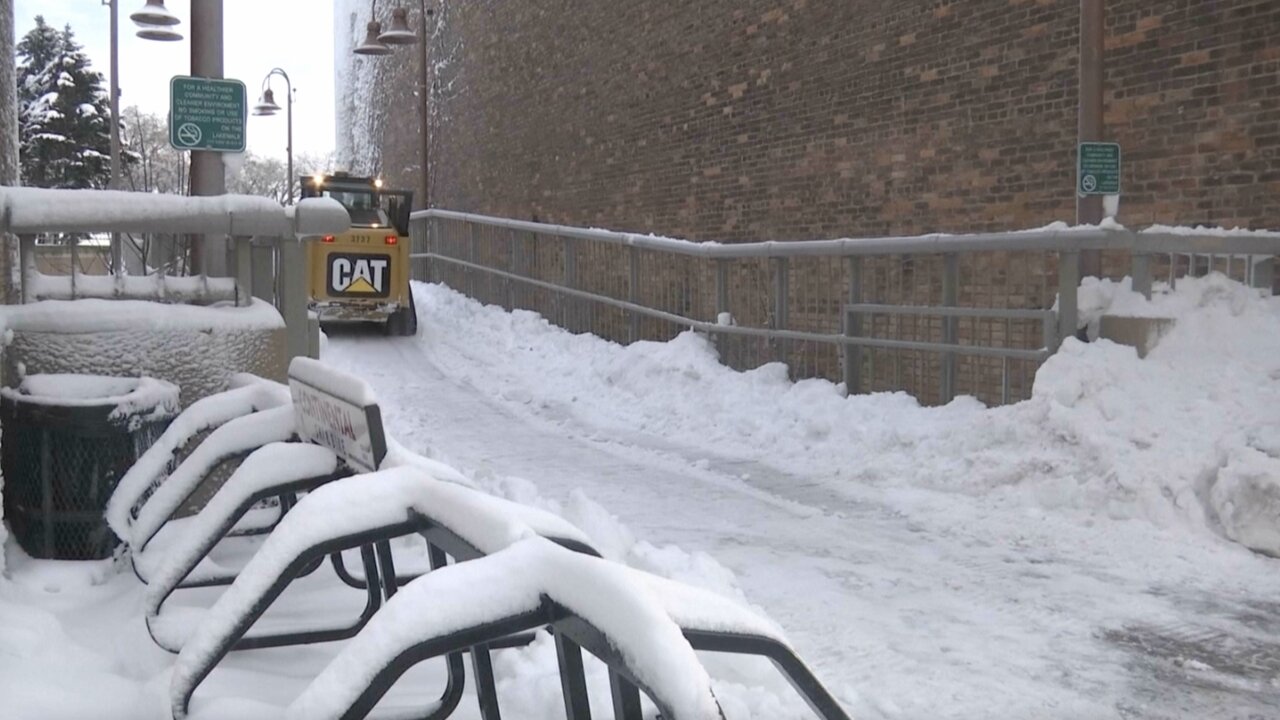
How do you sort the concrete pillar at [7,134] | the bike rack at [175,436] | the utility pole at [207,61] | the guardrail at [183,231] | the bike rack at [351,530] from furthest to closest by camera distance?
the utility pole at [207,61] → the concrete pillar at [7,134] → the guardrail at [183,231] → the bike rack at [175,436] → the bike rack at [351,530]

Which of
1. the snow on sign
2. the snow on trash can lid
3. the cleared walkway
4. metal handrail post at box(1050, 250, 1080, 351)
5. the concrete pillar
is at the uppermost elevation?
the concrete pillar

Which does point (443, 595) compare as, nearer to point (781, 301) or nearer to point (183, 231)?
point (183, 231)

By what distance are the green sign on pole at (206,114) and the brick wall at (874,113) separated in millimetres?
A: 6188

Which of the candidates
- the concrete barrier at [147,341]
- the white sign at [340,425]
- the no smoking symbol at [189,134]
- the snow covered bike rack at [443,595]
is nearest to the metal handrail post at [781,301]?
the no smoking symbol at [189,134]

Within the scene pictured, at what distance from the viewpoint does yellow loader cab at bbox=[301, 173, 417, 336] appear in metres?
15.6

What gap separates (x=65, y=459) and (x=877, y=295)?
7858mm

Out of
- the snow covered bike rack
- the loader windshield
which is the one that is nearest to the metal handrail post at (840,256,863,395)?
the snow covered bike rack

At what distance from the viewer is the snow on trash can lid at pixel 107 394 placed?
5.23 metres

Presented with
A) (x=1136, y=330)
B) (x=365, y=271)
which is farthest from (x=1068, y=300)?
(x=365, y=271)

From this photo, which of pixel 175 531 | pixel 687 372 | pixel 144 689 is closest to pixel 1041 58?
pixel 687 372

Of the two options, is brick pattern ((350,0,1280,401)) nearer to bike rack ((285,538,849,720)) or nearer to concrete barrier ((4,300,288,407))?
concrete barrier ((4,300,288,407))

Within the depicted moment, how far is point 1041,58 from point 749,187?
15.4 ft

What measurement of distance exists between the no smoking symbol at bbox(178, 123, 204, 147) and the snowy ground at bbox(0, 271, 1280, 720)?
2578mm

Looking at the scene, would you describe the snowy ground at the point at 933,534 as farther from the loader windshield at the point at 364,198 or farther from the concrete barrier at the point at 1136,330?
the loader windshield at the point at 364,198
